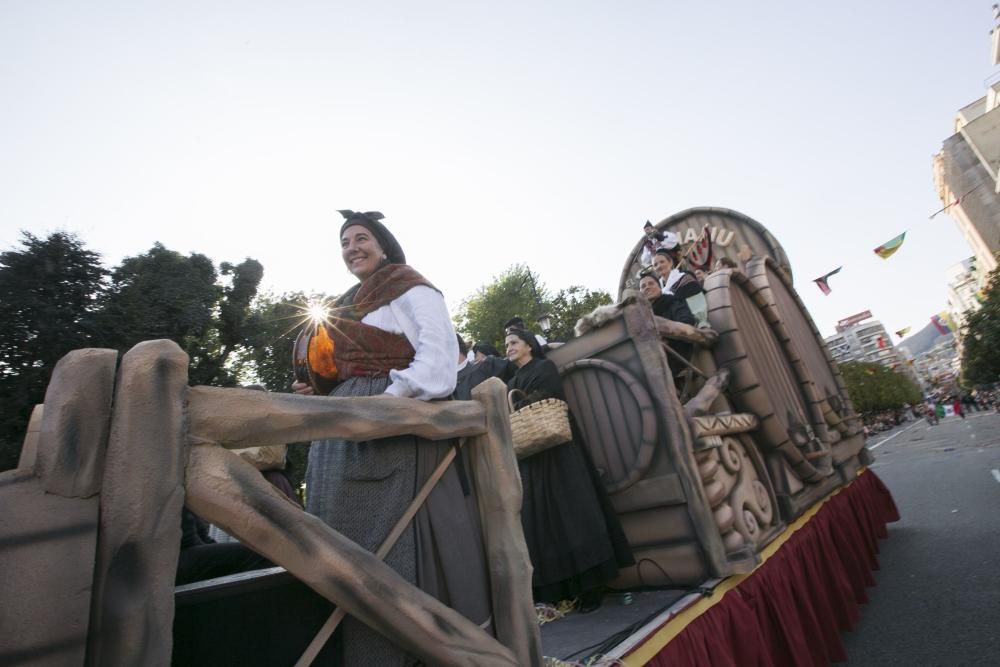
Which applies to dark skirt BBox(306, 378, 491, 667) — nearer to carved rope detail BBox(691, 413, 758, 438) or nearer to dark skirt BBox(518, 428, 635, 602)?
dark skirt BBox(518, 428, 635, 602)

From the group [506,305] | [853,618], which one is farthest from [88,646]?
[506,305]

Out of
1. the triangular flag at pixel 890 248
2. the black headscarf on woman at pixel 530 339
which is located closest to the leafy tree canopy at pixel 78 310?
the black headscarf on woman at pixel 530 339

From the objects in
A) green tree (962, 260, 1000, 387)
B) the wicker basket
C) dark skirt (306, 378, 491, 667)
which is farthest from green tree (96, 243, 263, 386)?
green tree (962, 260, 1000, 387)

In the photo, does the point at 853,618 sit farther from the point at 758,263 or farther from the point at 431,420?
the point at 431,420

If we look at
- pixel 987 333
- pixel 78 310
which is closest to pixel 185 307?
pixel 78 310

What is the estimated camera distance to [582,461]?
3.08 metres

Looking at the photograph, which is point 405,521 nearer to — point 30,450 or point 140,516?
point 140,516

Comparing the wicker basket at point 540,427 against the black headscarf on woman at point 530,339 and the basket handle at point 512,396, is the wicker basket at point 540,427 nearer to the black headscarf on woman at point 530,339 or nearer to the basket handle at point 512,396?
the basket handle at point 512,396

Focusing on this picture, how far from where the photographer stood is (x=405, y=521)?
1.48 m

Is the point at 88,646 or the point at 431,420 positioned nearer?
the point at 88,646

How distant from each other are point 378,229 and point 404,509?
109 cm

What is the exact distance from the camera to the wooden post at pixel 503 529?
154cm

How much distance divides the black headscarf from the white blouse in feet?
1.03

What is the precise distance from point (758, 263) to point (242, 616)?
18.5 ft
